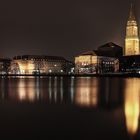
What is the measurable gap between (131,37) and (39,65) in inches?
1609

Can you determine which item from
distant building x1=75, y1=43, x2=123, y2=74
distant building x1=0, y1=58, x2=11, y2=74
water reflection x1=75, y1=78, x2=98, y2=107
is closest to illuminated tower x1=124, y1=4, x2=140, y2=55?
distant building x1=75, y1=43, x2=123, y2=74

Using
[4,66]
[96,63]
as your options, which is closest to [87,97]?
[96,63]

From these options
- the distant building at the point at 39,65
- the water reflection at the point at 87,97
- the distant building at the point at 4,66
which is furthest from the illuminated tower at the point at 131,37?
the water reflection at the point at 87,97

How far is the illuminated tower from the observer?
158 m

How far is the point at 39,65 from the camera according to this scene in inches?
6565

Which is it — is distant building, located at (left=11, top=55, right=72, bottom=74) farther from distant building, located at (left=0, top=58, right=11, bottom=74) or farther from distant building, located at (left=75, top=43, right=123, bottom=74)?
distant building, located at (left=75, top=43, right=123, bottom=74)

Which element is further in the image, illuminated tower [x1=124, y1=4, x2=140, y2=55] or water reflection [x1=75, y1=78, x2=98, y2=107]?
illuminated tower [x1=124, y1=4, x2=140, y2=55]

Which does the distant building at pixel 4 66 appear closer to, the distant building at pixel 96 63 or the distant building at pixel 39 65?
the distant building at pixel 39 65

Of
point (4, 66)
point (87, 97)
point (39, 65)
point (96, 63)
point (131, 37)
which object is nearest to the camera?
point (87, 97)

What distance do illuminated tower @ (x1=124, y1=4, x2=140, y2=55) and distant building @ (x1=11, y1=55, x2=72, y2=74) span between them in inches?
1179

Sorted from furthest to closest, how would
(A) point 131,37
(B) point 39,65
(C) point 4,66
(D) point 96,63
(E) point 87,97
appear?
(C) point 4,66 < (B) point 39,65 < (A) point 131,37 < (D) point 96,63 < (E) point 87,97

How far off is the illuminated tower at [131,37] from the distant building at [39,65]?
29.9m

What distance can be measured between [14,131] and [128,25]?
6071 inches

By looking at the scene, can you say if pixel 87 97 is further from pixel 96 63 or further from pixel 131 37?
pixel 131 37
